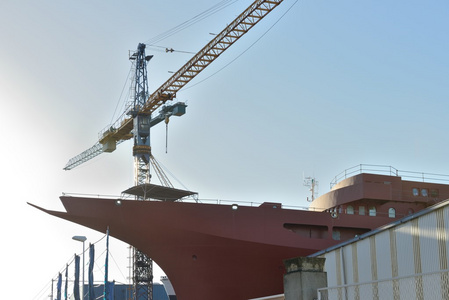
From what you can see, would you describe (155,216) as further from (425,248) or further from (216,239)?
(425,248)

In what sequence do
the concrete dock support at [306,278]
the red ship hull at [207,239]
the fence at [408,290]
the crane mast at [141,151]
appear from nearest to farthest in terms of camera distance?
the fence at [408,290] → the concrete dock support at [306,278] → the red ship hull at [207,239] → the crane mast at [141,151]

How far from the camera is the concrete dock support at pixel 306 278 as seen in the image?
58.2 ft

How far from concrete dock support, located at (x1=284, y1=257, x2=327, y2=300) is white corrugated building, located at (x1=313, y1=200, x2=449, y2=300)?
0.52 metres

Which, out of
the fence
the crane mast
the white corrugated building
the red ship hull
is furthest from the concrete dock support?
the crane mast

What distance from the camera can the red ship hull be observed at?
3525 centimetres

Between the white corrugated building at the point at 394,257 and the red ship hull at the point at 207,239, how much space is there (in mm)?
6723

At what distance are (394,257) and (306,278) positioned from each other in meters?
8.28

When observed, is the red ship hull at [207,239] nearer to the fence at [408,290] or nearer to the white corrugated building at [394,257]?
the white corrugated building at [394,257]

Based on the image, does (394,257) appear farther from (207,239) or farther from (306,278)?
(207,239)

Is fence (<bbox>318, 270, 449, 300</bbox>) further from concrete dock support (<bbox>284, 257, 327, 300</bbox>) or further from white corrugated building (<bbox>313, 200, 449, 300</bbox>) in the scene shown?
concrete dock support (<bbox>284, 257, 327, 300</bbox>)

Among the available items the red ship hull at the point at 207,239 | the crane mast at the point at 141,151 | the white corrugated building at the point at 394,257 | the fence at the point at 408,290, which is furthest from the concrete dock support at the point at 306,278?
the crane mast at the point at 141,151

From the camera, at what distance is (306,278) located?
17.8m

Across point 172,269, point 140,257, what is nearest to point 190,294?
point 172,269

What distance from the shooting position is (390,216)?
40.0 metres
